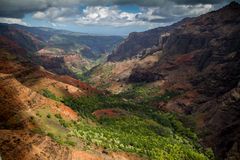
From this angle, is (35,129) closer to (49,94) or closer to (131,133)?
(131,133)

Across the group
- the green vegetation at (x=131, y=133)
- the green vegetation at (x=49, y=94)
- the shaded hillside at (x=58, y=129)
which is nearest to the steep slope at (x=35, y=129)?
the shaded hillside at (x=58, y=129)

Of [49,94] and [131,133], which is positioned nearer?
[131,133]

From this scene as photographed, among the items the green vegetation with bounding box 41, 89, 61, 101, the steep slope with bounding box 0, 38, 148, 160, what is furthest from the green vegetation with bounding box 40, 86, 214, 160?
the steep slope with bounding box 0, 38, 148, 160

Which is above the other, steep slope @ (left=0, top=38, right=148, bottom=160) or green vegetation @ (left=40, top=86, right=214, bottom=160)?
steep slope @ (left=0, top=38, right=148, bottom=160)

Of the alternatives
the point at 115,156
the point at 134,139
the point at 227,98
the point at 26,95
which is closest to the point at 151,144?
the point at 134,139

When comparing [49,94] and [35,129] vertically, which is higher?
[35,129]

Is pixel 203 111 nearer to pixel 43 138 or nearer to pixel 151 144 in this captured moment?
pixel 151 144

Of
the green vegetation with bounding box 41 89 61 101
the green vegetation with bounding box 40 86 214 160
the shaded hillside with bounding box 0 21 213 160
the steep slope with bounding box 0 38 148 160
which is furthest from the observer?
the green vegetation with bounding box 41 89 61 101

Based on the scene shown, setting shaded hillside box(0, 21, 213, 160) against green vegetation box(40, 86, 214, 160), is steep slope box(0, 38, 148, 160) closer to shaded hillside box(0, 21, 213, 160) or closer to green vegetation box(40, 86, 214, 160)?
shaded hillside box(0, 21, 213, 160)

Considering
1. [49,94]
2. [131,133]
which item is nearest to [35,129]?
[131,133]
